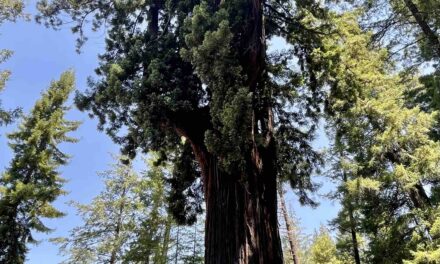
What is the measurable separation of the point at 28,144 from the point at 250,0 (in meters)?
13.1

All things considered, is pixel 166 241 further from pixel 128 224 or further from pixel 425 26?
pixel 425 26

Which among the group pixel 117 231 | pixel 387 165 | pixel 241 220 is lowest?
pixel 241 220

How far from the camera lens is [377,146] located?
1120 cm

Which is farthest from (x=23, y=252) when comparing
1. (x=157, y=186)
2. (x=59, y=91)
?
(x=59, y=91)

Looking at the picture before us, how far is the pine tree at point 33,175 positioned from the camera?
1363cm

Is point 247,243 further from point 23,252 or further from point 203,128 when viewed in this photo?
point 23,252

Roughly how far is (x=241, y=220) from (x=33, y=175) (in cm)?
1294

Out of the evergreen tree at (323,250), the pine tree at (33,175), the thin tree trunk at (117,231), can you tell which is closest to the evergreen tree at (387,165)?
the evergreen tree at (323,250)

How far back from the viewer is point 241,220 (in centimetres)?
477

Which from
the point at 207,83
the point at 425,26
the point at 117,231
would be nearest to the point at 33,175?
the point at 117,231

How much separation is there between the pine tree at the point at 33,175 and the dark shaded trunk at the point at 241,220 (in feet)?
36.5

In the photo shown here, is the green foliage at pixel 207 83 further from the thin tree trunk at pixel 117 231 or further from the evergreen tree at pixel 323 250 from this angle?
the evergreen tree at pixel 323 250

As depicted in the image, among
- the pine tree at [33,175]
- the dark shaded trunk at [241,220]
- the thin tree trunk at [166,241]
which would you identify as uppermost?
the pine tree at [33,175]

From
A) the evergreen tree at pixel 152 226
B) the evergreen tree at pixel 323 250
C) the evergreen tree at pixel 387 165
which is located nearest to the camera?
the evergreen tree at pixel 387 165
